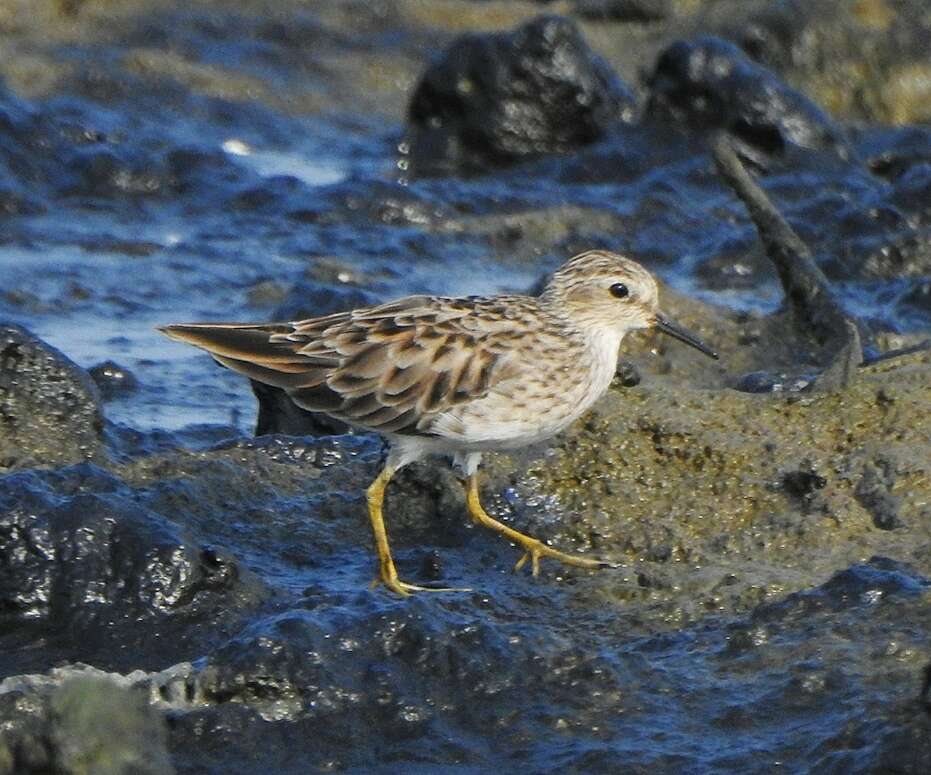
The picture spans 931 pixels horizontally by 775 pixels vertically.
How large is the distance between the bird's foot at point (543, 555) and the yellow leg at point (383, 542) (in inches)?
14.4

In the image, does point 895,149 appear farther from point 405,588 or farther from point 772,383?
point 405,588

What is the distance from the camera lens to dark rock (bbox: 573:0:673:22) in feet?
64.6

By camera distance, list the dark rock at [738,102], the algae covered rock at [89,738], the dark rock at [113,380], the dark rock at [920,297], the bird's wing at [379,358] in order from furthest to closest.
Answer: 1. the dark rock at [738,102]
2. the dark rock at [920,297]
3. the dark rock at [113,380]
4. the bird's wing at [379,358]
5. the algae covered rock at [89,738]

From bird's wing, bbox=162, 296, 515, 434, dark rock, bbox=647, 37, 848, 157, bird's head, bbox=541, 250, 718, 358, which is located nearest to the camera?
bird's wing, bbox=162, 296, 515, 434

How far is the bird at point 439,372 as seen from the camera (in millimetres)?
7613

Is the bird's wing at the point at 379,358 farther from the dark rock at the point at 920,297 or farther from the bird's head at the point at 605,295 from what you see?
the dark rock at the point at 920,297

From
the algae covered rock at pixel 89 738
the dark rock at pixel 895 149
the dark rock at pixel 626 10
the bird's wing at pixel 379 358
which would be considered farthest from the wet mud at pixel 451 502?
the dark rock at pixel 626 10

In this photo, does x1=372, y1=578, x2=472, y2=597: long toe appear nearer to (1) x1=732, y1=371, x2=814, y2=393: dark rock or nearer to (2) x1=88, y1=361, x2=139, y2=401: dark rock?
(1) x1=732, y1=371, x2=814, y2=393: dark rock

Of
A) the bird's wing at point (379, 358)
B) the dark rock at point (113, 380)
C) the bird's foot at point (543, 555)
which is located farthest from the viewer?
the dark rock at point (113, 380)

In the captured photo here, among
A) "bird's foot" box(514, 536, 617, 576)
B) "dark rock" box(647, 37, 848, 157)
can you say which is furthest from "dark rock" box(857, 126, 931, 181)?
"bird's foot" box(514, 536, 617, 576)

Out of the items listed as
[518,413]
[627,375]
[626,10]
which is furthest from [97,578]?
[626,10]

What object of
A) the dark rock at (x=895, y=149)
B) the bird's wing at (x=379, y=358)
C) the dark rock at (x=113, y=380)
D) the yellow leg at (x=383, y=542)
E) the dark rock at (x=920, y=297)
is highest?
the dark rock at (x=895, y=149)

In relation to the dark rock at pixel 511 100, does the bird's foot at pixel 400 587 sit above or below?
below

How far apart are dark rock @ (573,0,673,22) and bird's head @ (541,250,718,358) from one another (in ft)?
38.1
